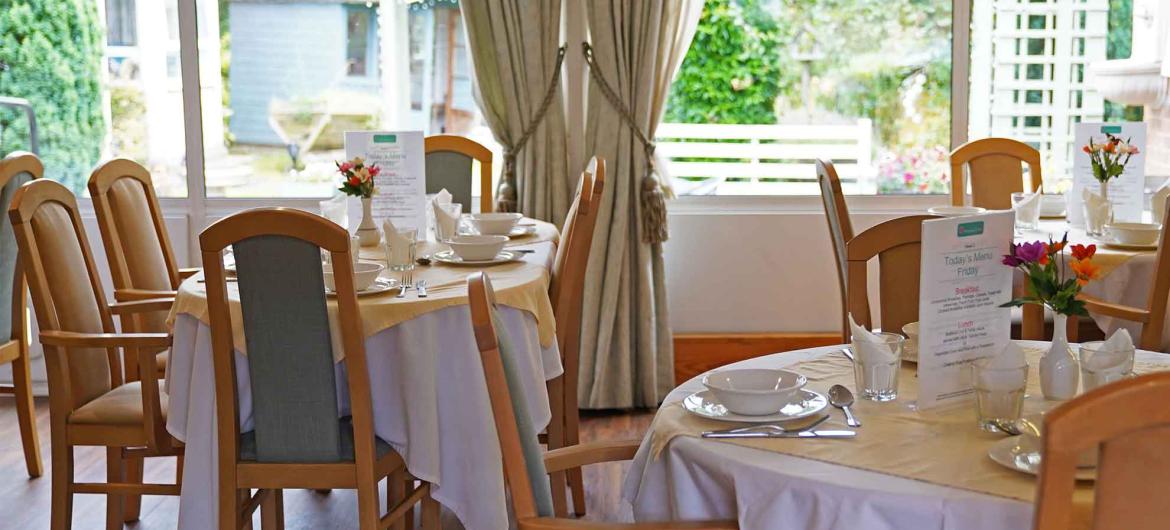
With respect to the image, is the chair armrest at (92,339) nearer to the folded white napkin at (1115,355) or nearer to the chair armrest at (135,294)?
the chair armrest at (135,294)

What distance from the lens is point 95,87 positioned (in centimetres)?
490

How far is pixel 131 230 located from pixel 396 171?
32.0 inches

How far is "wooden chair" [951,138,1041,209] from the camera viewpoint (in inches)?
175

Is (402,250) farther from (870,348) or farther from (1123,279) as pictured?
(1123,279)

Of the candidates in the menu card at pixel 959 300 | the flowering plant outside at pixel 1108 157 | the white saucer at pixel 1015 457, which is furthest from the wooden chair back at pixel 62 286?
the flowering plant outside at pixel 1108 157

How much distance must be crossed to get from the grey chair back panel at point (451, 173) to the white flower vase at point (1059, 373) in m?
2.79

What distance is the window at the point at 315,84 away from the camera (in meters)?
4.86

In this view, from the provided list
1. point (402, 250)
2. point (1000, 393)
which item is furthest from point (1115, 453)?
point (402, 250)

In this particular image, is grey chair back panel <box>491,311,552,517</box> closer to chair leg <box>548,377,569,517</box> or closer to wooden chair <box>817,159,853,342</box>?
chair leg <box>548,377,569,517</box>

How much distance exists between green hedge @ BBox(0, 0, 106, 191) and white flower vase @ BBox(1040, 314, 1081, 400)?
4078 millimetres

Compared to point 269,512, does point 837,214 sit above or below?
above

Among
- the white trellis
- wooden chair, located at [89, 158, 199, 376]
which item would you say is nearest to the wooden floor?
wooden chair, located at [89, 158, 199, 376]

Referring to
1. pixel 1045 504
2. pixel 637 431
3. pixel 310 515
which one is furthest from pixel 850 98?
pixel 1045 504

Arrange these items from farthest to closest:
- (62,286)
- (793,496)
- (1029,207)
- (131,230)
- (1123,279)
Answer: (1029,207) < (131,230) < (1123,279) < (62,286) < (793,496)
